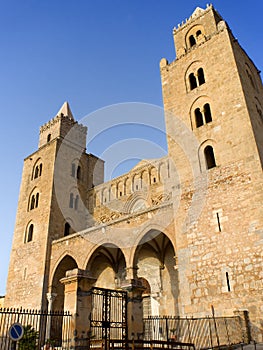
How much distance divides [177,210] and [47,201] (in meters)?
10.6

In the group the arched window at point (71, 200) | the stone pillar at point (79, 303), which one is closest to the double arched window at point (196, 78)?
the arched window at point (71, 200)

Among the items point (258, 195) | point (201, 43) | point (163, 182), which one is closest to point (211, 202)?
point (258, 195)

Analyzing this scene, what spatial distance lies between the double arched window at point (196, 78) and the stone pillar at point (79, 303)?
39.1 ft

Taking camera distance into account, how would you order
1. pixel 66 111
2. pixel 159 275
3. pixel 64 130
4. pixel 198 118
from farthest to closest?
pixel 66 111 → pixel 64 130 → pixel 159 275 → pixel 198 118

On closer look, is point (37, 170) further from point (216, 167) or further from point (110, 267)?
point (216, 167)

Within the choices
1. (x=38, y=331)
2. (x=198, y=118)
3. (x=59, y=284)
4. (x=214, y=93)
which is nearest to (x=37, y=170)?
(x=59, y=284)

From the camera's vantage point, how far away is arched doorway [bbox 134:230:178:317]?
1602 cm

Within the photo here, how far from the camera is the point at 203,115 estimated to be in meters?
15.5

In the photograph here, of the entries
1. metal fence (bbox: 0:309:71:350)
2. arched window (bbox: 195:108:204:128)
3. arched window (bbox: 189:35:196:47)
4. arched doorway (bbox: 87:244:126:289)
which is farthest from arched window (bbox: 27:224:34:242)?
arched window (bbox: 189:35:196:47)

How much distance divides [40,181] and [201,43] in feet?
46.0

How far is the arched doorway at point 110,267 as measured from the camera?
61.2 ft

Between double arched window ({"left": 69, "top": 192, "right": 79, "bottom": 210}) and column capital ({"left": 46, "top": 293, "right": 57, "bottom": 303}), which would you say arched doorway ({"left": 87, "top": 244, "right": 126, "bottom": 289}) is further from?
double arched window ({"left": 69, "top": 192, "right": 79, "bottom": 210})

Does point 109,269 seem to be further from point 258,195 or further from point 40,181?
point 258,195

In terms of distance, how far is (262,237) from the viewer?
11.3 m
